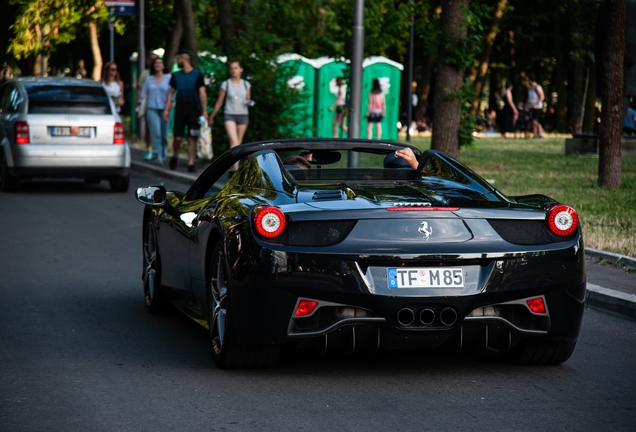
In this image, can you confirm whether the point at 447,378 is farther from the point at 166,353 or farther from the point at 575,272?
the point at 166,353

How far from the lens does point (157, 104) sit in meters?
22.1

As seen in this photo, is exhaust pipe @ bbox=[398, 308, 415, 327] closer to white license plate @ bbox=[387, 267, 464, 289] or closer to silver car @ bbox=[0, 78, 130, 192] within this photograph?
white license plate @ bbox=[387, 267, 464, 289]

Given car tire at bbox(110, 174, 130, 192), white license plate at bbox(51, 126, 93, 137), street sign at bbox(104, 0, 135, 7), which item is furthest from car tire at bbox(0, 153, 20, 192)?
street sign at bbox(104, 0, 135, 7)

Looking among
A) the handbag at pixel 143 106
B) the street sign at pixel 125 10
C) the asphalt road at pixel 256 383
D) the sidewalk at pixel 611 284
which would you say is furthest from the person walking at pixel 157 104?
the asphalt road at pixel 256 383

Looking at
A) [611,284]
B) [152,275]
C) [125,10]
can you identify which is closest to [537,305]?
[152,275]

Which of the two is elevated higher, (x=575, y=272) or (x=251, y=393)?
(x=575, y=272)

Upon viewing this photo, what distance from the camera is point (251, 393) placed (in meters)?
5.59

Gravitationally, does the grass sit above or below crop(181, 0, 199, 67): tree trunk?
below

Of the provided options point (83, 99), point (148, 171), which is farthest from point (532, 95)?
point (83, 99)

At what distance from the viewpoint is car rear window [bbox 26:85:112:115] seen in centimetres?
1759

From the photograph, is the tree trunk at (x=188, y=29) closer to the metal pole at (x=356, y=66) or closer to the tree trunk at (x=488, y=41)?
the metal pole at (x=356, y=66)

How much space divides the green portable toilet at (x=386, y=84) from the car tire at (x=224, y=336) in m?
26.7

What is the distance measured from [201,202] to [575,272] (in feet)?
7.64

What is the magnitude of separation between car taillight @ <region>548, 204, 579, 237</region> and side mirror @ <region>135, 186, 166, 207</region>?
2634 mm
